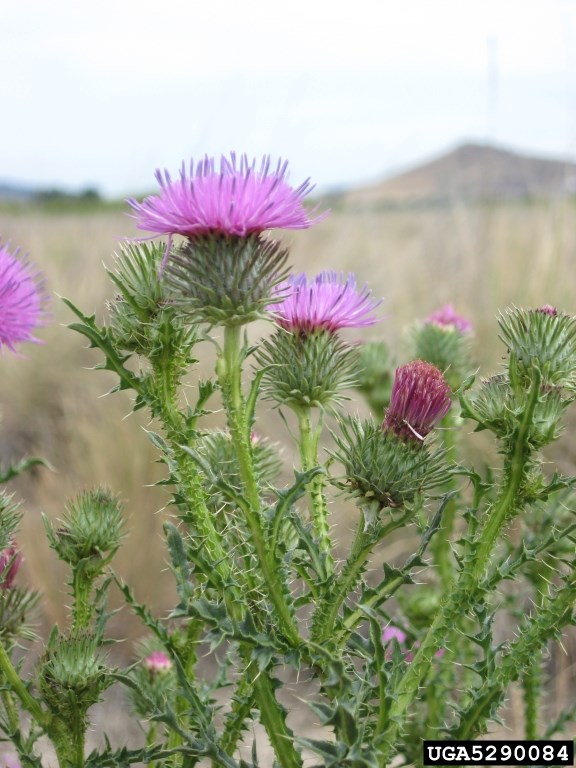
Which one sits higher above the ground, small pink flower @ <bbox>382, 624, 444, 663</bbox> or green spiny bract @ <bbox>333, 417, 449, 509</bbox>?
green spiny bract @ <bbox>333, 417, 449, 509</bbox>

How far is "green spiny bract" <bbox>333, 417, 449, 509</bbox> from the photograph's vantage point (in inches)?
54.6

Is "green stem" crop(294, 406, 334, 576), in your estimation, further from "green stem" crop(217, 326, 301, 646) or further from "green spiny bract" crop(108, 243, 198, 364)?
"green spiny bract" crop(108, 243, 198, 364)

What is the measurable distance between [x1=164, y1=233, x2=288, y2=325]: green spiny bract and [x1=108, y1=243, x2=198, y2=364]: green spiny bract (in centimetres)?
7

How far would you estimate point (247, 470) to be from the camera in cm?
129

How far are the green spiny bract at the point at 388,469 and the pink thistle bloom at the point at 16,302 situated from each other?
829 millimetres

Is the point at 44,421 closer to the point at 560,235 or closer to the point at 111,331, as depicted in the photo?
the point at 560,235

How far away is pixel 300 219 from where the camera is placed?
1.36m

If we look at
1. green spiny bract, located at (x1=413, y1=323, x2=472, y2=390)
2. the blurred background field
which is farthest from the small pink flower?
the blurred background field

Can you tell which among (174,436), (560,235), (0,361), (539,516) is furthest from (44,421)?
(174,436)

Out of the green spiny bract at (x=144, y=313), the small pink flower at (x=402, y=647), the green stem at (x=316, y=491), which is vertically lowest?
the small pink flower at (x=402, y=647)

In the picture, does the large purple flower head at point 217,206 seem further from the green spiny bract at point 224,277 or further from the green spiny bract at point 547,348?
the green spiny bract at point 547,348

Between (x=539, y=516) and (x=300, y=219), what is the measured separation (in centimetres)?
133

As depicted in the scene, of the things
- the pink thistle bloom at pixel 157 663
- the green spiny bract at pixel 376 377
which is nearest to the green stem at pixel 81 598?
the pink thistle bloom at pixel 157 663

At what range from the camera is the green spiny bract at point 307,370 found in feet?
5.11
